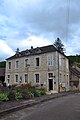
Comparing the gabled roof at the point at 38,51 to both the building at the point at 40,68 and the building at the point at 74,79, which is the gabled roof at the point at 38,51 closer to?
the building at the point at 40,68

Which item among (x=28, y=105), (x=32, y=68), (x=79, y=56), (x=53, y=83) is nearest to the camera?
(x=28, y=105)

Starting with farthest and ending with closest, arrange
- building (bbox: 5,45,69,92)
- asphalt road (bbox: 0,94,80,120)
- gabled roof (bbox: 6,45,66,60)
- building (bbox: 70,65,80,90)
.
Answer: building (bbox: 70,65,80,90), gabled roof (bbox: 6,45,66,60), building (bbox: 5,45,69,92), asphalt road (bbox: 0,94,80,120)

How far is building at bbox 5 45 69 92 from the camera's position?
173 feet

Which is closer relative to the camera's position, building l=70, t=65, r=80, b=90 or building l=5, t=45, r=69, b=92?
building l=5, t=45, r=69, b=92

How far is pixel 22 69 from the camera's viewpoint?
59.2 metres

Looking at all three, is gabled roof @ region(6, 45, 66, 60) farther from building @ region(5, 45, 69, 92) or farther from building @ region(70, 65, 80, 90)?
building @ region(70, 65, 80, 90)

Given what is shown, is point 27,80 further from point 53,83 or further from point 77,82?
point 77,82

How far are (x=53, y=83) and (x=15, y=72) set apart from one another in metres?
12.4

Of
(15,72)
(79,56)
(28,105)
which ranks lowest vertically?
(28,105)

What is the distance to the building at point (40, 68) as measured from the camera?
173ft

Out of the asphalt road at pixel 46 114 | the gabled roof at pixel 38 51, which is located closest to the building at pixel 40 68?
the gabled roof at pixel 38 51

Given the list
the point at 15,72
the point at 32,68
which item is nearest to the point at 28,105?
the point at 32,68

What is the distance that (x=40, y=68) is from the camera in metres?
55.0

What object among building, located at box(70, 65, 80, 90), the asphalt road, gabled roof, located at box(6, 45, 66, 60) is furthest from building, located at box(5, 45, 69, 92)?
the asphalt road
